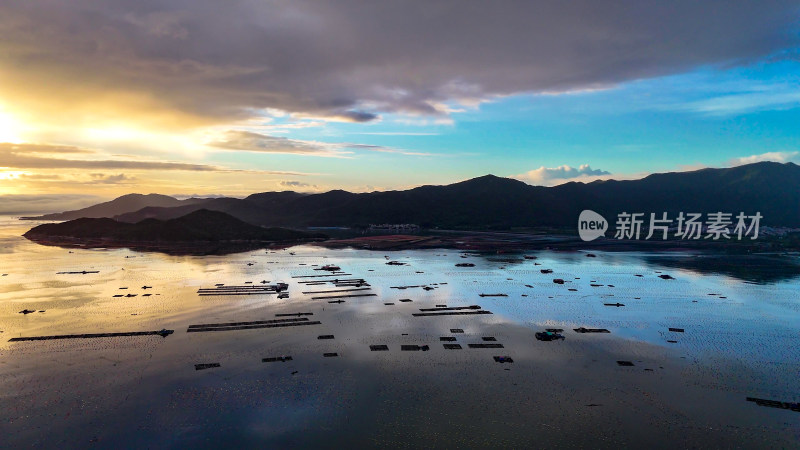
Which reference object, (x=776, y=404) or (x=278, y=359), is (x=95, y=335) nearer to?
(x=278, y=359)

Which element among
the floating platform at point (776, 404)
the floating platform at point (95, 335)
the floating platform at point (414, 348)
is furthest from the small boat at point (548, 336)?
the floating platform at point (95, 335)

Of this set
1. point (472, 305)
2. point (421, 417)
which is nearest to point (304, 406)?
point (421, 417)

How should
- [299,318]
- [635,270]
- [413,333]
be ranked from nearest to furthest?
[413,333] < [299,318] < [635,270]

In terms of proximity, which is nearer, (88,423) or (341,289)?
(88,423)

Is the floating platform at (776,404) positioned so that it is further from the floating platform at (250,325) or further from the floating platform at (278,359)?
the floating platform at (250,325)

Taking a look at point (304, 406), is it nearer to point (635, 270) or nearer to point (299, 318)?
point (299, 318)

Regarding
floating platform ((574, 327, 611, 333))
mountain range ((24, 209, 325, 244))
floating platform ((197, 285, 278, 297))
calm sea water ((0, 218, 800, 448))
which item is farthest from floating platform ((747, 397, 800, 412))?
mountain range ((24, 209, 325, 244))

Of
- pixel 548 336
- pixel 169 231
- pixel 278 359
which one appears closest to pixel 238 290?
pixel 278 359

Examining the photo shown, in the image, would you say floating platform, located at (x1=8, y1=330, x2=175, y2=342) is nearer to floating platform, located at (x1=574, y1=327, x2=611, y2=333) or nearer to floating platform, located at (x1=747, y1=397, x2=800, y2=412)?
floating platform, located at (x1=574, y1=327, x2=611, y2=333)
